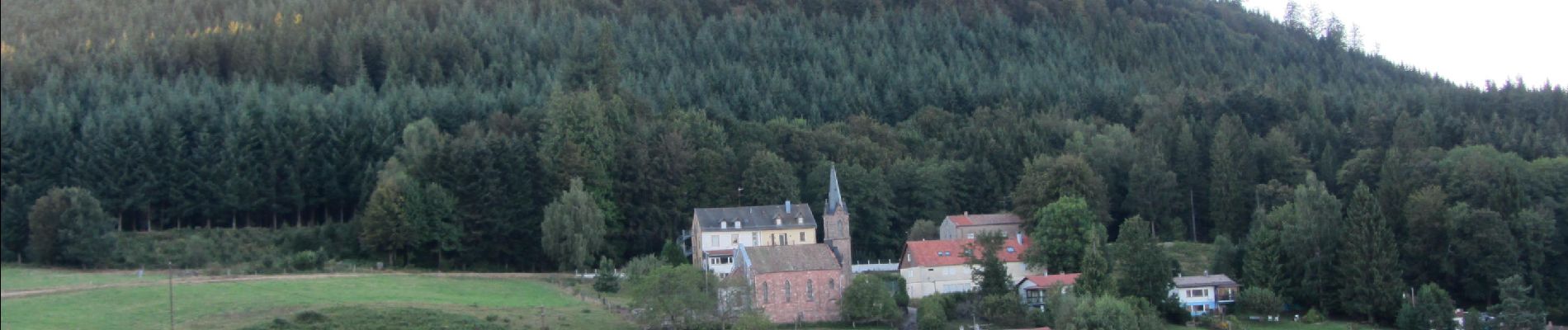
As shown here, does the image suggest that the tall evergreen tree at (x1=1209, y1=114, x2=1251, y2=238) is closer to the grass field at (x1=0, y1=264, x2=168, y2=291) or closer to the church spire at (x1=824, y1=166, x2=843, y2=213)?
the church spire at (x1=824, y1=166, x2=843, y2=213)

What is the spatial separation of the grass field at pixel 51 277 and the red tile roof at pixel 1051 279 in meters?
36.3

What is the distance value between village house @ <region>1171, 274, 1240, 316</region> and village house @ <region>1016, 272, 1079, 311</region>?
16.2 ft

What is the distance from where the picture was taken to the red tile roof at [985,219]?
7831 centimetres

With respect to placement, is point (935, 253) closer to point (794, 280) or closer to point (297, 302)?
point (794, 280)

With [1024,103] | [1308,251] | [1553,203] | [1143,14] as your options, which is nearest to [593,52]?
[1024,103]

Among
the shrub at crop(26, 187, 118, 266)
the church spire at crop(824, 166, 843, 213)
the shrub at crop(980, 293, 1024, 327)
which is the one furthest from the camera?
the church spire at crop(824, 166, 843, 213)

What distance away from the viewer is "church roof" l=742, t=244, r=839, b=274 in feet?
205

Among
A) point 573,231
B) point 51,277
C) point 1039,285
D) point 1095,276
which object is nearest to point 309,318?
point 51,277

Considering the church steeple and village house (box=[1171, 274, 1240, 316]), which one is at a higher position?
the church steeple

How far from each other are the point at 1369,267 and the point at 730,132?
3861cm

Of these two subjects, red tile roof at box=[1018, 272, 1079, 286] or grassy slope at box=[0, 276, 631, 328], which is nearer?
grassy slope at box=[0, 276, 631, 328]

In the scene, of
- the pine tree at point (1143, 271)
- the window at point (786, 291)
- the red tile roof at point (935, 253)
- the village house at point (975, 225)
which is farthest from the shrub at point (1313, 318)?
the window at point (786, 291)

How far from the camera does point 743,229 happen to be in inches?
2896

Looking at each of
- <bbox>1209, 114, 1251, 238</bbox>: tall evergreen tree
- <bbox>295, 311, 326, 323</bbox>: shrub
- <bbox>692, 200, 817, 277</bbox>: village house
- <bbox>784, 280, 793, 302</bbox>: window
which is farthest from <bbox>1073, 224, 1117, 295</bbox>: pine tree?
<bbox>295, 311, 326, 323</bbox>: shrub
